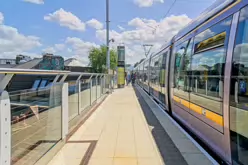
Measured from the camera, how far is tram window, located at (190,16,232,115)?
3.75m

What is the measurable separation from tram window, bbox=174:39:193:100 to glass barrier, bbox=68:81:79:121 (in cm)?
271

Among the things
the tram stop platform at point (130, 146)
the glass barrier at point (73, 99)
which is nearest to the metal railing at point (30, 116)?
the tram stop platform at point (130, 146)

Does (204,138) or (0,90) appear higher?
(0,90)

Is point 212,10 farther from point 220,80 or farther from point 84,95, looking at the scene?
point 84,95

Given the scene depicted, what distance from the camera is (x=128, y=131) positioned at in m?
5.97

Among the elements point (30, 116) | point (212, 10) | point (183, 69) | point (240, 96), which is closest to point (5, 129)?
point (30, 116)

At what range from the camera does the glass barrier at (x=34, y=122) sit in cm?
292

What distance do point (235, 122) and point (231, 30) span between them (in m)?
1.25

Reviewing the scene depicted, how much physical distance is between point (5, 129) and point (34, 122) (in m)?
1.20

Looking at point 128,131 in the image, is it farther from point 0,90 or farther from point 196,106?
point 0,90

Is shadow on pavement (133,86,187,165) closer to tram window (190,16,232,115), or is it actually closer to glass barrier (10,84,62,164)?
tram window (190,16,232,115)

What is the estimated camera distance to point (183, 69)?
649 centimetres

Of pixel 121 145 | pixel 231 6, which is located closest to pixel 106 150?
pixel 121 145

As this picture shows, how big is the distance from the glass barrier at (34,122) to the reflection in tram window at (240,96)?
8.63 ft
